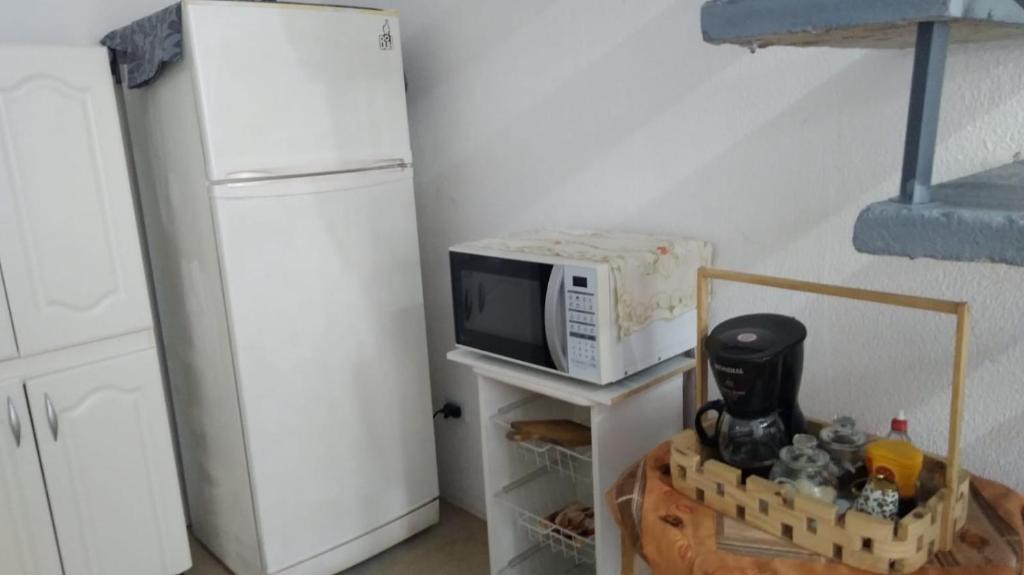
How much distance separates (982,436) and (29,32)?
258 centimetres

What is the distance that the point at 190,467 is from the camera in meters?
2.38

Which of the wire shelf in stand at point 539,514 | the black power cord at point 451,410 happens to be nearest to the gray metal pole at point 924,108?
the wire shelf in stand at point 539,514

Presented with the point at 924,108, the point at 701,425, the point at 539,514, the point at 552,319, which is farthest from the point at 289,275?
the point at 924,108

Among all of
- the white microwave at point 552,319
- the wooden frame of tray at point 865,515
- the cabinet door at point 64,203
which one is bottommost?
the wooden frame of tray at point 865,515

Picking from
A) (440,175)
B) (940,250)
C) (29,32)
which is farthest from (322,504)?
(940,250)

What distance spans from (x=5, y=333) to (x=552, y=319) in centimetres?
132

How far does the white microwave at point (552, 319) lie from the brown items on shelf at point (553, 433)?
0.22m

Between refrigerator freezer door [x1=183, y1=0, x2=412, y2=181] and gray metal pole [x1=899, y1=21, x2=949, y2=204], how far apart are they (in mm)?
1519

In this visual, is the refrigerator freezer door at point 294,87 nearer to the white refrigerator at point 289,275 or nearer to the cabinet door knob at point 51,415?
the white refrigerator at point 289,275

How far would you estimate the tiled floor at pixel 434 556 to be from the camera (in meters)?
2.24

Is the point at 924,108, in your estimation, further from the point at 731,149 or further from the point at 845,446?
the point at 731,149

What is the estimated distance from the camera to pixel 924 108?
28.0 inches

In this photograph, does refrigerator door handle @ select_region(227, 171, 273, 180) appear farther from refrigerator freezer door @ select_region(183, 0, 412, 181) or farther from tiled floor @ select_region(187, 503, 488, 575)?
tiled floor @ select_region(187, 503, 488, 575)

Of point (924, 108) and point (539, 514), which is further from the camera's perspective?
point (539, 514)
